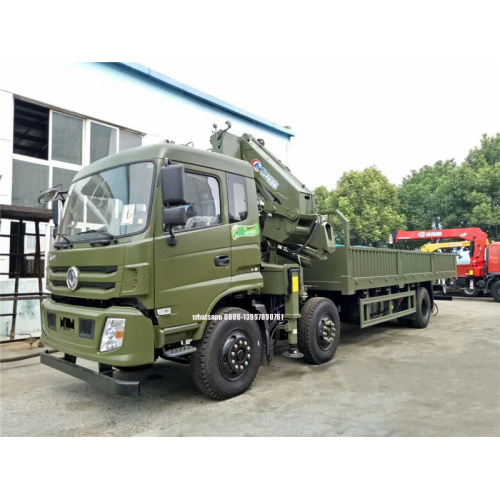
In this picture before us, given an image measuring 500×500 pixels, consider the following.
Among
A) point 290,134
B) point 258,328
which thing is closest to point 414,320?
point 258,328

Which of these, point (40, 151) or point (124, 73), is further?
point (124, 73)

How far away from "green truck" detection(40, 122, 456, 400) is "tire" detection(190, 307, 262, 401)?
0.01m

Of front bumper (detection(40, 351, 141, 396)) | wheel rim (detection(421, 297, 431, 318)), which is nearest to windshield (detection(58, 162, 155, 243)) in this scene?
front bumper (detection(40, 351, 141, 396))

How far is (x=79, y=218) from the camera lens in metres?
4.29

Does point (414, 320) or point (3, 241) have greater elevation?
point (3, 241)

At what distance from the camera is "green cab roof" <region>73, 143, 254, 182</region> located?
382 centimetres

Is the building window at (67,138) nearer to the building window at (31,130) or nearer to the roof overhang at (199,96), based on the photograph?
the building window at (31,130)

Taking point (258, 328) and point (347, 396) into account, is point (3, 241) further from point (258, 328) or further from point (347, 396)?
point (347, 396)

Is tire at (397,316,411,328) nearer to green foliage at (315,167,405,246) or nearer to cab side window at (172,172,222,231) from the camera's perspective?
cab side window at (172,172,222,231)

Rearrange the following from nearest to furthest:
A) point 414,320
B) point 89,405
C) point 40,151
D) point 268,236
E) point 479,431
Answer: point 479,431 → point 89,405 → point 268,236 → point 40,151 → point 414,320

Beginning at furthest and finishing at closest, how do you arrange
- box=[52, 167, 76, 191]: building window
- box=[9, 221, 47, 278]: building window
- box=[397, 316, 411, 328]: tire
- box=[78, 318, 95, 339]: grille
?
box=[397, 316, 411, 328]: tire
box=[52, 167, 76, 191]: building window
box=[9, 221, 47, 278]: building window
box=[78, 318, 95, 339]: grille

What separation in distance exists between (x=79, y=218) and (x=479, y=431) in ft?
14.3

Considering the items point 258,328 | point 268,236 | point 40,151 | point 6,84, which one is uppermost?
point 6,84

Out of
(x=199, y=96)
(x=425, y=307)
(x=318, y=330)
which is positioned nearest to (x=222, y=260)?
(x=318, y=330)
